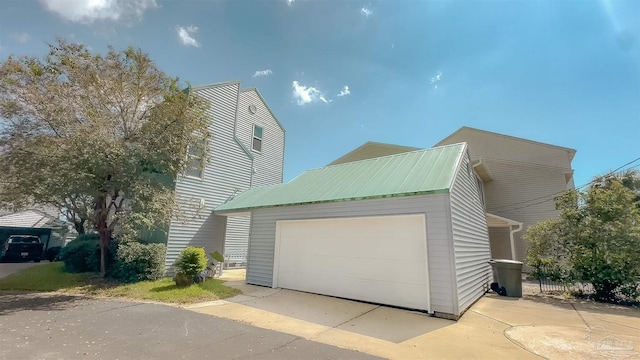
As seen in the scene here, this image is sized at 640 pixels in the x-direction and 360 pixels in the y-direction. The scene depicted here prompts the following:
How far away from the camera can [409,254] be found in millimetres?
7109

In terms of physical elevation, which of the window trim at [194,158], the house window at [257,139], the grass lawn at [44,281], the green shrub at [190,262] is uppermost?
the house window at [257,139]

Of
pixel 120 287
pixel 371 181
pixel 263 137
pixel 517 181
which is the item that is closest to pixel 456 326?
pixel 371 181

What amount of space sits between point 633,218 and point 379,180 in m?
8.75

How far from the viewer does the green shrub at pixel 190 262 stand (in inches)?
360

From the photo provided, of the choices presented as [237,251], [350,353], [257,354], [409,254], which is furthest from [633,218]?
[237,251]

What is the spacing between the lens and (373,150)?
66.8 feet

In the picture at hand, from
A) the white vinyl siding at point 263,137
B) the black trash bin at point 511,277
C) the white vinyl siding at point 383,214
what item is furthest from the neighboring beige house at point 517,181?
the white vinyl siding at point 263,137

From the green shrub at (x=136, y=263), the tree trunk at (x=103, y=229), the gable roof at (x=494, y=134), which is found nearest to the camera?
the green shrub at (x=136, y=263)

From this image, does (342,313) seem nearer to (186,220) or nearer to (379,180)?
(379,180)

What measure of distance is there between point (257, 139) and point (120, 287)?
31.3 ft

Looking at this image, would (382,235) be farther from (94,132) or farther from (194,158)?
(94,132)

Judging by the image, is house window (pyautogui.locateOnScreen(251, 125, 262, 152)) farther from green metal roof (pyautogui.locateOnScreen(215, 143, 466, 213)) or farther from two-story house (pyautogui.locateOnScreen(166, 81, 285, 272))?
green metal roof (pyautogui.locateOnScreen(215, 143, 466, 213))

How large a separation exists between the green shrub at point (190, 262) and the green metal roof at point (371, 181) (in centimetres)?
245

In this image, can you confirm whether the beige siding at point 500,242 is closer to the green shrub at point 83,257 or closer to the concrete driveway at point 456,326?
the concrete driveway at point 456,326
